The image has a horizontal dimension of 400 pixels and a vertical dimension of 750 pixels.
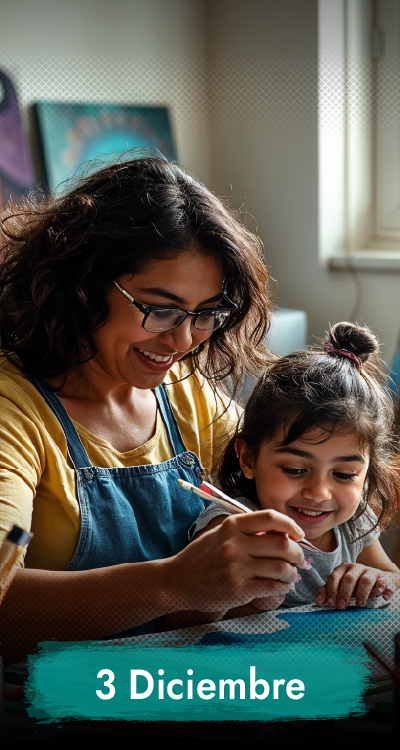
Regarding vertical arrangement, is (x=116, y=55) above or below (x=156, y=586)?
above

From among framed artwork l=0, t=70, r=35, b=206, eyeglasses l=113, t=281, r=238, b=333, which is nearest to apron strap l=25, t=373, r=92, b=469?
eyeglasses l=113, t=281, r=238, b=333

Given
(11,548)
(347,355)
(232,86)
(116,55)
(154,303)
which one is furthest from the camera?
(232,86)

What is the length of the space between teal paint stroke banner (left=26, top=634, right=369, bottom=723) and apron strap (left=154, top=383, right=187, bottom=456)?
1.25ft

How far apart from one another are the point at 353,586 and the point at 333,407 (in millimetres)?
211

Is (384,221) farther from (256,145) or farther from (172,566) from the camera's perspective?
(172,566)

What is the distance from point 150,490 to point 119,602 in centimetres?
25

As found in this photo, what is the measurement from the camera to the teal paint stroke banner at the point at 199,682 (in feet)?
2.06

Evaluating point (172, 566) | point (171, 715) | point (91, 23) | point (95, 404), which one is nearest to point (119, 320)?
point (95, 404)

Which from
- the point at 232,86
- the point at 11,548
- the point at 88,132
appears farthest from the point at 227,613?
the point at 232,86

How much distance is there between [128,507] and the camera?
3.07 ft

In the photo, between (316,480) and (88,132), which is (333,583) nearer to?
(316,480)

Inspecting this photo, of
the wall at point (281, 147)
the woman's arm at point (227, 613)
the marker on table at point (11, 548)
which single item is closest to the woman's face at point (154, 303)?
the woman's arm at point (227, 613)

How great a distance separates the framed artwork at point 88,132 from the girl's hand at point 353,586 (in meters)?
1.62

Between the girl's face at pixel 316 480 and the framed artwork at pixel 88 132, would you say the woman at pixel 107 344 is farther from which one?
the framed artwork at pixel 88 132
